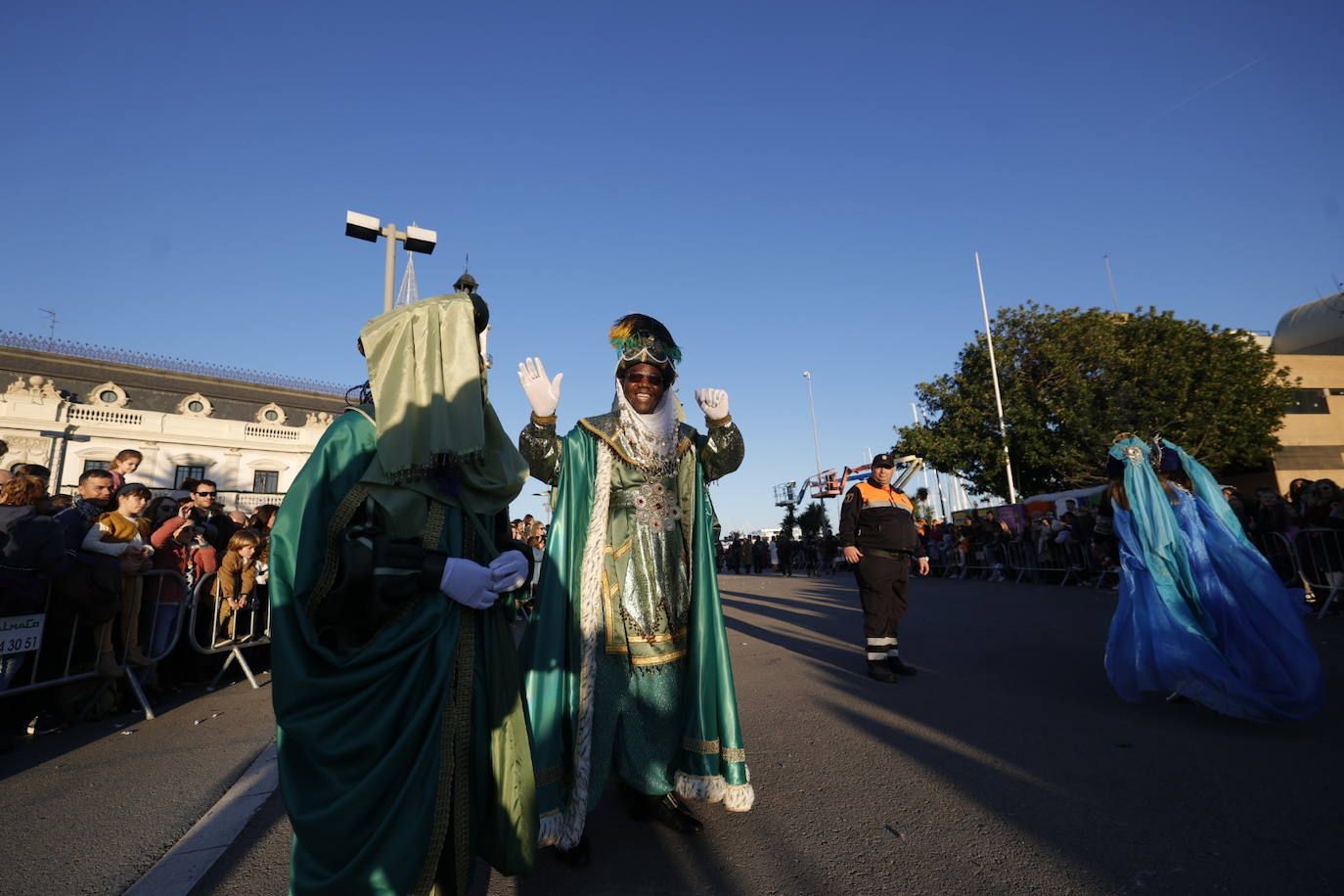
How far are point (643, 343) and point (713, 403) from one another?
0.48 m

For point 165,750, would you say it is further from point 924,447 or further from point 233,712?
point 924,447

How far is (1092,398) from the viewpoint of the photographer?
24.4 meters

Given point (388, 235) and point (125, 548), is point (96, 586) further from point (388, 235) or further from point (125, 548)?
point (388, 235)

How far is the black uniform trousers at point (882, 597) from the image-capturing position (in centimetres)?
570

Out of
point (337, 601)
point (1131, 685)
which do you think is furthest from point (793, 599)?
point (337, 601)

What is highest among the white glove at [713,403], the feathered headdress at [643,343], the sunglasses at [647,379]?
the feathered headdress at [643,343]

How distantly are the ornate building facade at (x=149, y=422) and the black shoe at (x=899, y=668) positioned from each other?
36668 millimetres

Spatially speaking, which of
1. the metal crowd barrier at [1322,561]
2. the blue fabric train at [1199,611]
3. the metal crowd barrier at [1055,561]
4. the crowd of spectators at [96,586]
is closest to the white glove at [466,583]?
the crowd of spectators at [96,586]

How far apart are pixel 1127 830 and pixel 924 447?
26.7 metres

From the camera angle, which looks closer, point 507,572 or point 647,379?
point 507,572

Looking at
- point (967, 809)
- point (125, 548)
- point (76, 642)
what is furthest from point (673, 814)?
point (76, 642)

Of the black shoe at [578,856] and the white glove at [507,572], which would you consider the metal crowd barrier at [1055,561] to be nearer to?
the black shoe at [578,856]

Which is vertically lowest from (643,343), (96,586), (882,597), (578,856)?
(578,856)

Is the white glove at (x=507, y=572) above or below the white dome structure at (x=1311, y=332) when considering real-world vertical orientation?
below
